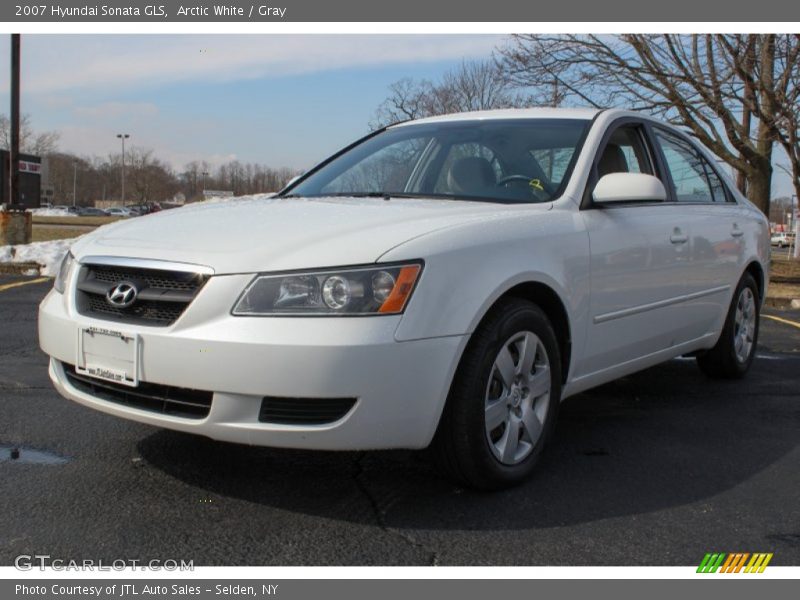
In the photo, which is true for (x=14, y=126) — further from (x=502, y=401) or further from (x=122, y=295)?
(x=502, y=401)

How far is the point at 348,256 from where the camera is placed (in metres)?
2.65

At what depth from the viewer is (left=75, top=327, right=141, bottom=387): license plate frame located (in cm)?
273

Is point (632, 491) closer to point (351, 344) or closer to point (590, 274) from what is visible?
point (590, 274)

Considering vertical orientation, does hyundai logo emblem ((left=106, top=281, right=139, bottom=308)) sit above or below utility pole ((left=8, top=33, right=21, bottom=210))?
below

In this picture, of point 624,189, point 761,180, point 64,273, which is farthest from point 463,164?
point 761,180

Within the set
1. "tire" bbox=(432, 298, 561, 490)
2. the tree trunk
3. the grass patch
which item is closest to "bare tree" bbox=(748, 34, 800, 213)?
the tree trunk

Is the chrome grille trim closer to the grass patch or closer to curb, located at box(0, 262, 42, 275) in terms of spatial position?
curb, located at box(0, 262, 42, 275)

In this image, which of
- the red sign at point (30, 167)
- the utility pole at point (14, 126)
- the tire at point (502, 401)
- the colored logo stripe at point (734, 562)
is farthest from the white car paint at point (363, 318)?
the red sign at point (30, 167)

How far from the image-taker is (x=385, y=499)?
2957mm

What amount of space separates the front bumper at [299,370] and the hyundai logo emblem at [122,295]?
3.8 inches

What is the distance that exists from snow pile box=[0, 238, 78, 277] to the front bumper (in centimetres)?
933

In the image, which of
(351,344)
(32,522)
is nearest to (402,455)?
(351,344)

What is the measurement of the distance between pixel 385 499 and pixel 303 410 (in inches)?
22.4
